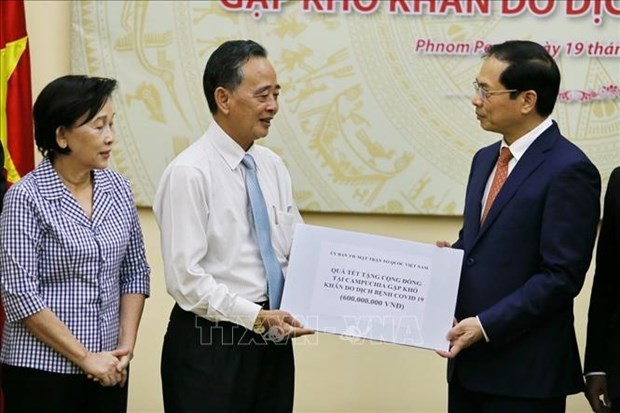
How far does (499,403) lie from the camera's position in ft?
8.77

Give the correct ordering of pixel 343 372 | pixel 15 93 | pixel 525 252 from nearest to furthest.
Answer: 1. pixel 525 252
2. pixel 15 93
3. pixel 343 372

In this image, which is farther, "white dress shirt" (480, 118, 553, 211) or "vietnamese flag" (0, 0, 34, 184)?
"vietnamese flag" (0, 0, 34, 184)

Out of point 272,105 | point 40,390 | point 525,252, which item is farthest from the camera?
point 272,105

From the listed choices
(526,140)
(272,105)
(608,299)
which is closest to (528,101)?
(526,140)

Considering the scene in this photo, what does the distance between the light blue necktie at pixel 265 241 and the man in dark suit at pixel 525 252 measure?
49cm

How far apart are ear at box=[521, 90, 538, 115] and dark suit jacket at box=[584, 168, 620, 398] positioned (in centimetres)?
30

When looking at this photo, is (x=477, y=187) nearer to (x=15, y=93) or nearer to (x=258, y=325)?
(x=258, y=325)

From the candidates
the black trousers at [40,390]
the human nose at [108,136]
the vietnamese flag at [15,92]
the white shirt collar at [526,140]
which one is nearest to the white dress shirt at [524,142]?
the white shirt collar at [526,140]

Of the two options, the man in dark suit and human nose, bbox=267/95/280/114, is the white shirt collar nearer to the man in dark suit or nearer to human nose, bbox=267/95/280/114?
the man in dark suit

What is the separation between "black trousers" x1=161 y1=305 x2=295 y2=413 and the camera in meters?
2.72

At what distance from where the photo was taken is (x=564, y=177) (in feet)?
8.41

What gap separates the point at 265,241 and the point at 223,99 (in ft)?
1.37

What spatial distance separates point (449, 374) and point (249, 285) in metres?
0.64

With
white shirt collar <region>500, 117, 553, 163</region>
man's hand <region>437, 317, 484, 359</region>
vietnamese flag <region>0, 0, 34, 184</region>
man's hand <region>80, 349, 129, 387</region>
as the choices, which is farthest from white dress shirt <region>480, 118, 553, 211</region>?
vietnamese flag <region>0, 0, 34, 184</region>
